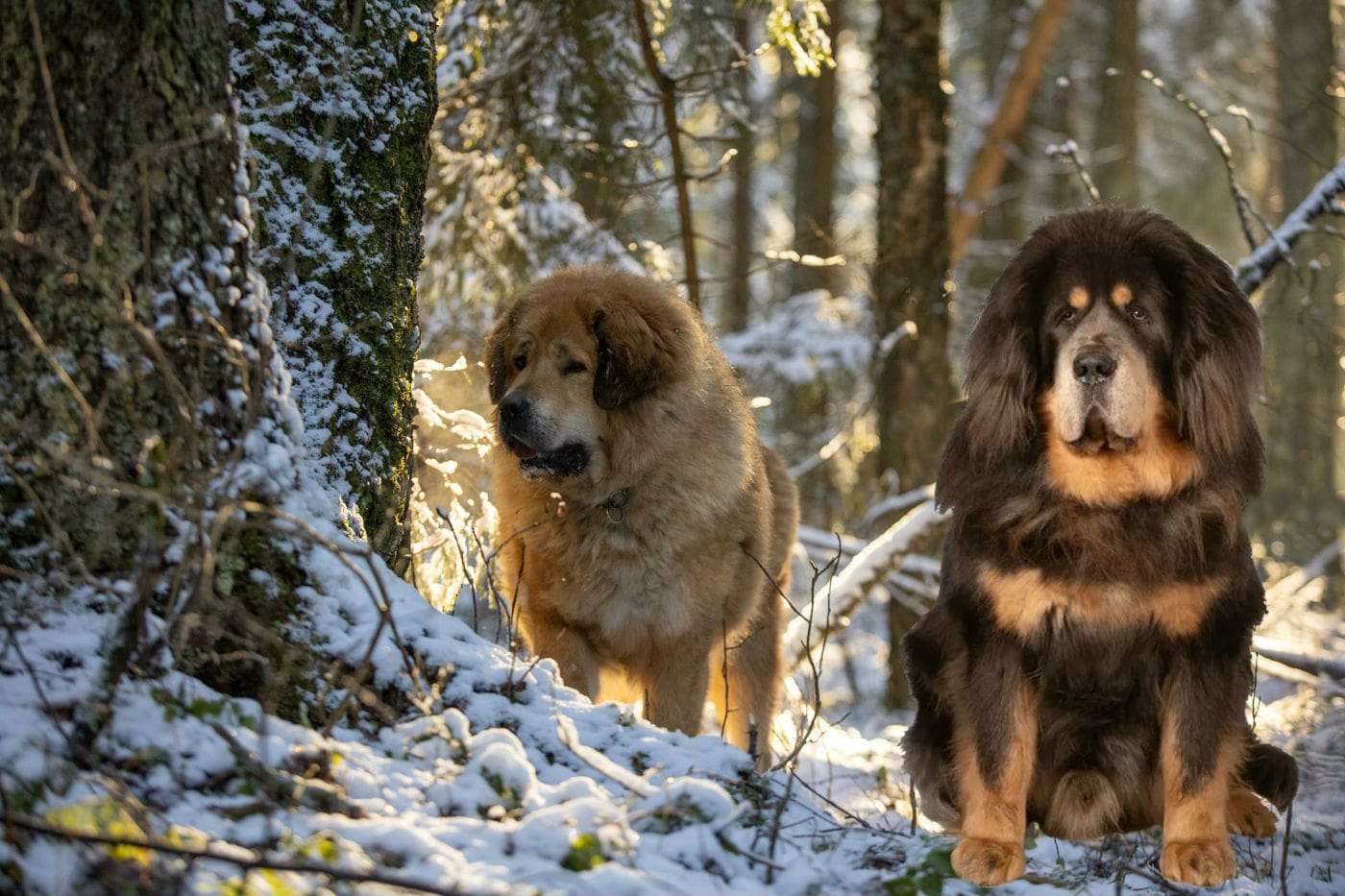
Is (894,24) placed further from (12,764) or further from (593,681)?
(12,764)

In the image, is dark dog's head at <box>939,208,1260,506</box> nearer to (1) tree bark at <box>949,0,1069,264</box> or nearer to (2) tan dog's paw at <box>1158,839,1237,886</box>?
(2) tan dog's paw at <box>1158,839,1237,886</box>

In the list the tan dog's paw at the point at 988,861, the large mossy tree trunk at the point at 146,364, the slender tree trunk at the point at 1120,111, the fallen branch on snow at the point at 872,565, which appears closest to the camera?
the large mossy tree trunk at the point at 146,364

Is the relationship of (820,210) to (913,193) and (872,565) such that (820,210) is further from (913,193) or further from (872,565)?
(872,565)

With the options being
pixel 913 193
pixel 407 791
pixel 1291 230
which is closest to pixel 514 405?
pixel 407 791

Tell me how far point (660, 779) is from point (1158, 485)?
1881 mm

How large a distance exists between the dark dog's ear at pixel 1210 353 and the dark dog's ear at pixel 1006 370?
426 millimetres

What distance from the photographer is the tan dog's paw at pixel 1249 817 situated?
4270mm

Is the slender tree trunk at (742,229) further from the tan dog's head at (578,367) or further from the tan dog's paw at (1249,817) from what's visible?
the tan dog's paw at (1249,817)

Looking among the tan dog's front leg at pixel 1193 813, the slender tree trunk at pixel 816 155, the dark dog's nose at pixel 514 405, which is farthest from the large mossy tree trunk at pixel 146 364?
the slender tree trunk at pixel 816 155

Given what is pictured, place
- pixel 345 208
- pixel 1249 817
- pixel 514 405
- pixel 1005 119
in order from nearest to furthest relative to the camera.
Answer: pixel 1249 817
pixel 345 208
pixel 514 405
pixel 1005 119

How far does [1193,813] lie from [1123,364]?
1424mm

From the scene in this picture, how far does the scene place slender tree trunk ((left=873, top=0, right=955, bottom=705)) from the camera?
9.39 m

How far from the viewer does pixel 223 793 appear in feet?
9.66

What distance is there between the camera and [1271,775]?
4.30 metres
